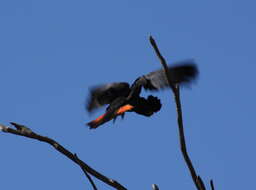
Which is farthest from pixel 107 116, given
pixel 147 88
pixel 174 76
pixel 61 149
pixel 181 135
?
pixel 181 135

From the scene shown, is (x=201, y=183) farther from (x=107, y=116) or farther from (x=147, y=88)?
(x=147, y=88)

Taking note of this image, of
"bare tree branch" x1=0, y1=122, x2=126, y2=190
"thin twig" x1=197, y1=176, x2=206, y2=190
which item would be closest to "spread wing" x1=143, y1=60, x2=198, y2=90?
"bare tree branch" x1=0, y1=122, x2=126, y2=190

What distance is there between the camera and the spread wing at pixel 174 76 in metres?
5.33

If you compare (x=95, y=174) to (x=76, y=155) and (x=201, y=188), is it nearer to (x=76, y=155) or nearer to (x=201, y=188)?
(x=76, y=155)

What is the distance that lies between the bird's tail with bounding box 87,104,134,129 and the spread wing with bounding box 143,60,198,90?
0.98ft

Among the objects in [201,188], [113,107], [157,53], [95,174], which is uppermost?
[113,107]

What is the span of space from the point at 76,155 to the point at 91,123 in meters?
0.89

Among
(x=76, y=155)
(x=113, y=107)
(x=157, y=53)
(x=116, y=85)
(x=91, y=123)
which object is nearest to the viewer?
(x=157, y=53)

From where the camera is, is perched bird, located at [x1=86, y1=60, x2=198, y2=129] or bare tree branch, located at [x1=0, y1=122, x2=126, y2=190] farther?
perched bird, located at [x1=86, y1=60, x2=198, y2=129]

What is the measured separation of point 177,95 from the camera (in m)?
3.62

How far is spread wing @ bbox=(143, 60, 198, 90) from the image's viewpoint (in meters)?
5.33

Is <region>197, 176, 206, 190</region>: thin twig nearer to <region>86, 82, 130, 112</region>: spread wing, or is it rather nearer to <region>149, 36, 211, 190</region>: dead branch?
<region>149, 36, 211, 190</region>: dead branch

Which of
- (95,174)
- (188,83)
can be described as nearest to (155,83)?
(188,83)

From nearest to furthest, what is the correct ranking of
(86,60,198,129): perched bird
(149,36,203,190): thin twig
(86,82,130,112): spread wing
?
(149,36,203,190): thin twig
(86,60,198,129): perched bird
(86,82,130,112): spread wing
